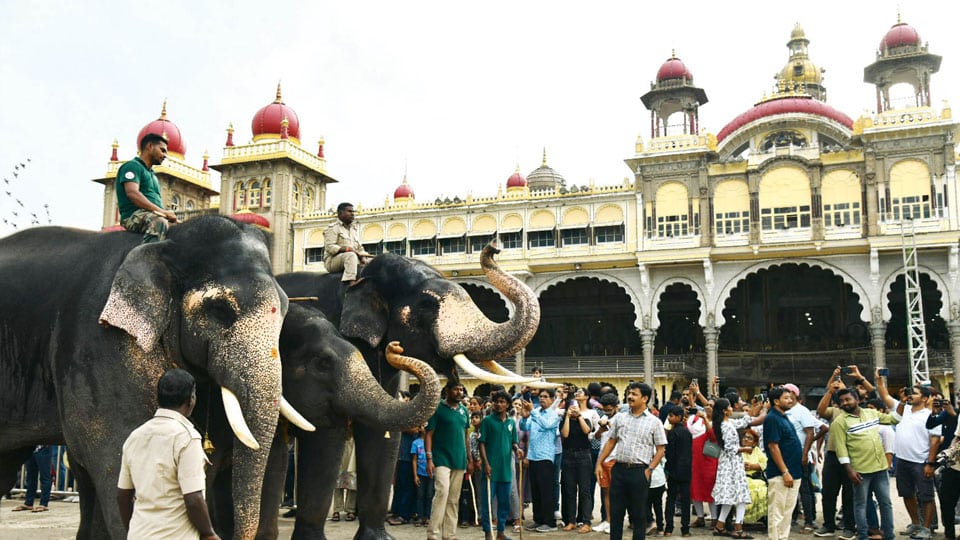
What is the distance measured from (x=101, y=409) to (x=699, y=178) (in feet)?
80.4

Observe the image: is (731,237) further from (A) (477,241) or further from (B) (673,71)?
(A) (477,241)

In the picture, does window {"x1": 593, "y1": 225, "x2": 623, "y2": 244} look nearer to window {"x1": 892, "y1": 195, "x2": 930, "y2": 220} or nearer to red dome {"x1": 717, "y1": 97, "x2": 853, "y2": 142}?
red dome {"x1": 717, "y1": 97, "x2": 853, "y2": 142}

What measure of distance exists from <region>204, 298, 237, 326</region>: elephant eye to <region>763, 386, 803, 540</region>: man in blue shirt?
5.41 m

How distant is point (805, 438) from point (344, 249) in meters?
5.62

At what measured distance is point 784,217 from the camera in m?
25.6

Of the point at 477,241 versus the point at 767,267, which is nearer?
the point at 767,267

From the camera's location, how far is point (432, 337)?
6039 mm

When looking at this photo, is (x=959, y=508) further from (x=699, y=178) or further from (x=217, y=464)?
(x=699, y=178)

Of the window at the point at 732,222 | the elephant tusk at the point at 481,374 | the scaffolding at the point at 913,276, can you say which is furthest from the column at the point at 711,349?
the elephant tusk at the point at 481,374

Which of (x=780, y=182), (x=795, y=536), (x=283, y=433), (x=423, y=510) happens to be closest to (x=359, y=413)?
(x=283, y=433)

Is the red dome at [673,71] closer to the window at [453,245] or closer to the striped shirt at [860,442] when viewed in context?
the window at [453,245]

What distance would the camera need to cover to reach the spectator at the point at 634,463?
21.8ft

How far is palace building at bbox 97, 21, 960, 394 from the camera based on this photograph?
2450cm

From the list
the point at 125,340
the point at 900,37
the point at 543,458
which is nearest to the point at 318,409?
the point at 125,340
